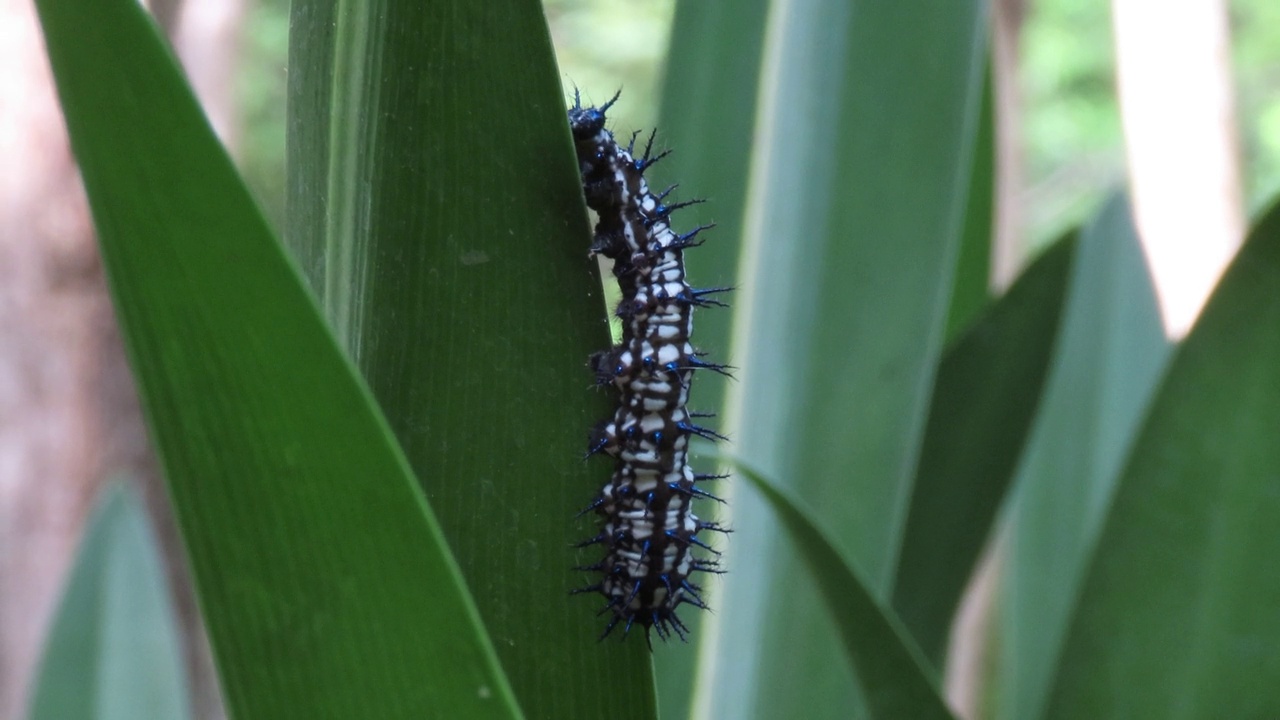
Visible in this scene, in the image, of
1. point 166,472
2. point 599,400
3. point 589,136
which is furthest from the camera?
point 589,136

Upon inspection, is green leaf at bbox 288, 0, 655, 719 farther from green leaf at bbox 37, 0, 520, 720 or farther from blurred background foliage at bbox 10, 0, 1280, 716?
blurred background foliage at bbox 10, 0, 1280, 716

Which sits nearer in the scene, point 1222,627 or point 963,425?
point 1222,627

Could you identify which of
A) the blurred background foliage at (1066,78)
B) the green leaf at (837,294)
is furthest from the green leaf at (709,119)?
the blurred background foliage at (1066,78)

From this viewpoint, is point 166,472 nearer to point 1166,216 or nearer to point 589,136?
point 589,136

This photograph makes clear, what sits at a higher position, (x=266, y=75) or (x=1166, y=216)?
(x=266, y=75)

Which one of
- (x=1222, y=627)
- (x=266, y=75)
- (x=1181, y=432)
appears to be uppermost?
(x=266, y=75)

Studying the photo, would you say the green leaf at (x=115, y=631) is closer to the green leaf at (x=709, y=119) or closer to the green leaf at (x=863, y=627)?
the green leaf at (x=709, y=119)

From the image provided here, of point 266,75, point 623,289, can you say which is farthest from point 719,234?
point 266,75
